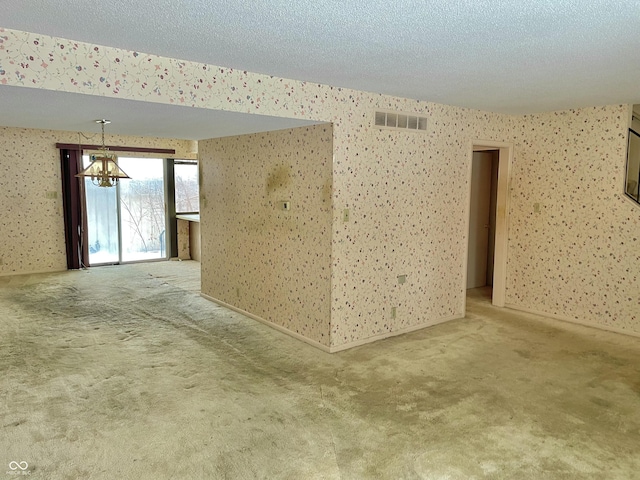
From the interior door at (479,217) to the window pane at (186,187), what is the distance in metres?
5.47

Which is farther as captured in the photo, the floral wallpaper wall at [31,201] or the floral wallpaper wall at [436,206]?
the floral wallpaper wall at [31,201]

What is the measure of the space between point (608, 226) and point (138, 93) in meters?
4.56

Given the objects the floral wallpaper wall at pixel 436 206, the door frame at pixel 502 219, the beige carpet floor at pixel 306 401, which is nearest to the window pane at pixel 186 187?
the floral wallpaper wall at pixel 436 206

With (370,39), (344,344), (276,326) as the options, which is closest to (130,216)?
(276,326)

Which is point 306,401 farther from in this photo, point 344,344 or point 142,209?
point 142,209

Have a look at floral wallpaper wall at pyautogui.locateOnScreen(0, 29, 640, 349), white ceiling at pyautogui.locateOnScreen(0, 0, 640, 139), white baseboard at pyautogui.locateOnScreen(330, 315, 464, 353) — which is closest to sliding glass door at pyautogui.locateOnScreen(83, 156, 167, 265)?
floral wallpaper wall at pyautogui.locateOnScreen(0, 29, 640, 349)

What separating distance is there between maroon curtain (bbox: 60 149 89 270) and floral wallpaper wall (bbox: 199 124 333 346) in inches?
124

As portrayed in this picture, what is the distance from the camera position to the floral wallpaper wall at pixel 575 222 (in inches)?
185

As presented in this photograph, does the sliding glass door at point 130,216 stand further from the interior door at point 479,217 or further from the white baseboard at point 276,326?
the interior door at point 479,217

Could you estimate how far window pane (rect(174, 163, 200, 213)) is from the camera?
9.16 meters

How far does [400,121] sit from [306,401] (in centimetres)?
268

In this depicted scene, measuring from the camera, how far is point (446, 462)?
2.52 meters

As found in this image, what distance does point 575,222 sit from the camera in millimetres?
5027

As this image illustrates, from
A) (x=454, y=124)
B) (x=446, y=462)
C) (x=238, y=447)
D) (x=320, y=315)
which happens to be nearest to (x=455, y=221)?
(x=454, y=124)
